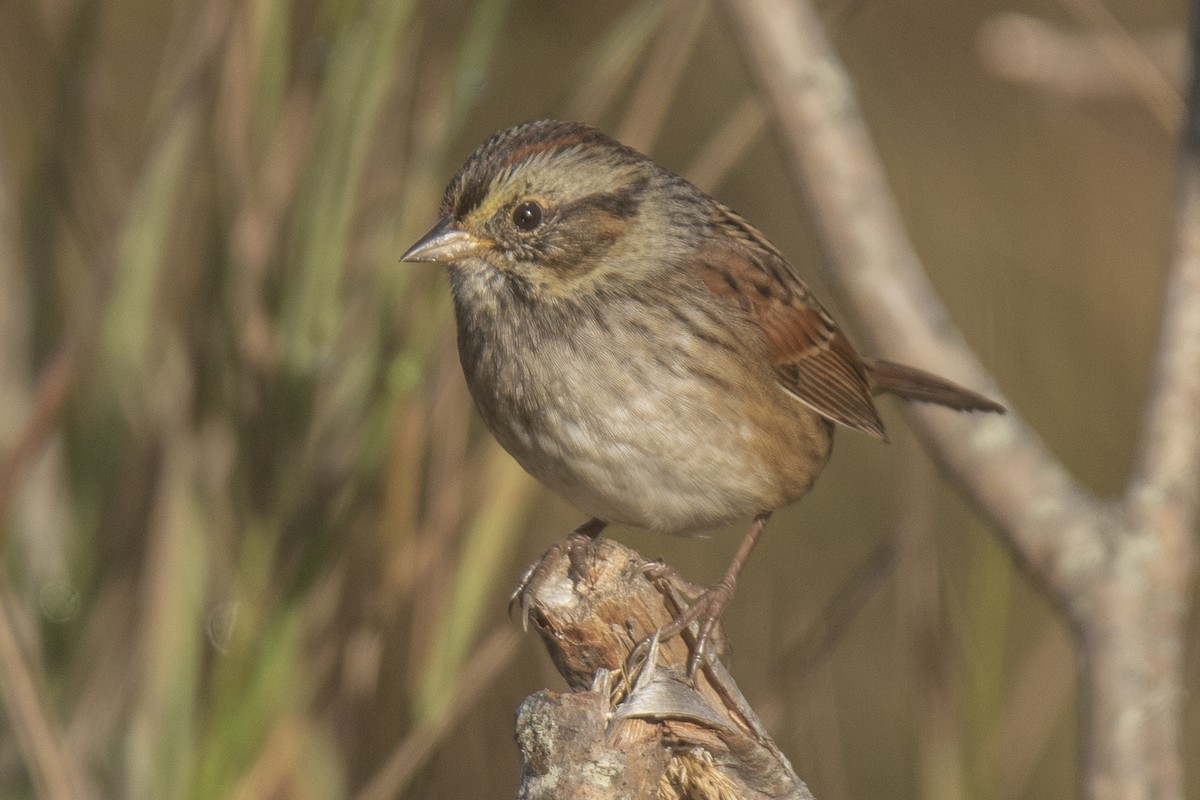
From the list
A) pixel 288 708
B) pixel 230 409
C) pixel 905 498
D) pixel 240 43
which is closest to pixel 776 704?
pixel 905 498

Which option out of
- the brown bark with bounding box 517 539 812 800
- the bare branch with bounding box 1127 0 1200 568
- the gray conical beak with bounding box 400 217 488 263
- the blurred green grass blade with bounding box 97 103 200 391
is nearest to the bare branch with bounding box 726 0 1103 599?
the bare branch with bounding box 1127 0 1200 568

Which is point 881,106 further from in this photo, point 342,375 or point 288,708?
point 288,708

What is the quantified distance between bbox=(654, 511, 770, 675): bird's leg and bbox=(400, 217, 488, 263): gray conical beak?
66 centimetres

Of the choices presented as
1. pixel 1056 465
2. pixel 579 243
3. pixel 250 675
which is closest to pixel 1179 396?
pixel 1056 465

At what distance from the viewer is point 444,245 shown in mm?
2549

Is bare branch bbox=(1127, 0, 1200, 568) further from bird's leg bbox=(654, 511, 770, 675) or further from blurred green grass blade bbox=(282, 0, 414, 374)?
blurred green grass blade bbox=(282, 0, 414, 374)

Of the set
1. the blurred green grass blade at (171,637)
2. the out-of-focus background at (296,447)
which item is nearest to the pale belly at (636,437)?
the out-of-focus background at (296,447)

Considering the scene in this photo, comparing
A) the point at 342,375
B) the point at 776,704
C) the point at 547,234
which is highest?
the point at 547,234

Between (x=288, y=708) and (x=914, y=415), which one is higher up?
(x=914, y=415)

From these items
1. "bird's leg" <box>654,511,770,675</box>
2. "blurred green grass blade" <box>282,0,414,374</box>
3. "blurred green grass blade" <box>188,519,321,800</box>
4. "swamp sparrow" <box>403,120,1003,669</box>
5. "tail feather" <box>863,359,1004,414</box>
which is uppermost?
"blurred green grass blade" <box>282,0,414,374</box>

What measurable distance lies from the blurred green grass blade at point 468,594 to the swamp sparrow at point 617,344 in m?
0.16

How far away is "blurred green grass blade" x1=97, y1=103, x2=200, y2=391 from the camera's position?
8.89 ft

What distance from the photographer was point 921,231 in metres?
4.71

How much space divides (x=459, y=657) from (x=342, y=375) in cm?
52
